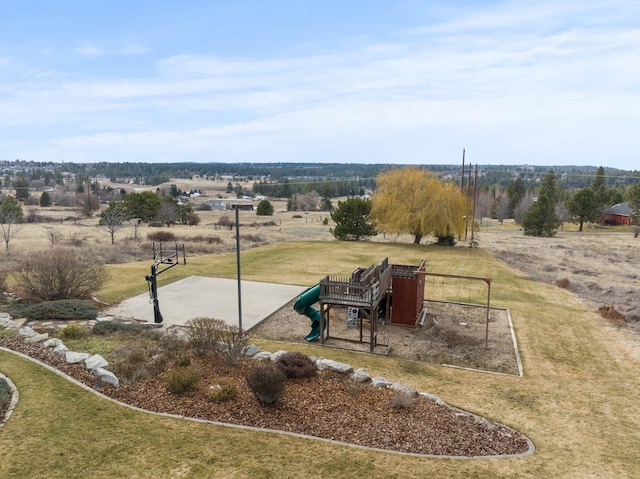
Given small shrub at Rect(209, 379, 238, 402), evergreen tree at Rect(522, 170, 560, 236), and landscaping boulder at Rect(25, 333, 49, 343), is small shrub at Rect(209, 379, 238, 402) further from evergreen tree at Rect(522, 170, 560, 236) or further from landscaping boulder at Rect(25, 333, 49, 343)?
evergreen tree at Rect(522, 170, 560, 236)

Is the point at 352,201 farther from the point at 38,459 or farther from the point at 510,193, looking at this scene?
the point at 510,193

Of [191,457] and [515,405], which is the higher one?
[191,457]

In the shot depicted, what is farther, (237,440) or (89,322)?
(89,322)

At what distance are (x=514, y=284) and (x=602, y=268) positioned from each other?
13544 mm

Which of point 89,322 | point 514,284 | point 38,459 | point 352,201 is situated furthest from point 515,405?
point 352,201

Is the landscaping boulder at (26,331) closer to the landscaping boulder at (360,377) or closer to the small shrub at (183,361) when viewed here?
the small shrub at (183,361)

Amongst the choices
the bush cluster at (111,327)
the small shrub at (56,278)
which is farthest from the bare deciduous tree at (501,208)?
the bush cluster at (111,327)

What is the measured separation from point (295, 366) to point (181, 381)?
114 inches

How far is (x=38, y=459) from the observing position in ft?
23.9

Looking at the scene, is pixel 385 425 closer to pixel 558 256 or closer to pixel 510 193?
pixel 558 256

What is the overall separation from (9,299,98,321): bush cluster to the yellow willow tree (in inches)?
1227

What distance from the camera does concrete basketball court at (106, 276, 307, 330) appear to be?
18.0 m

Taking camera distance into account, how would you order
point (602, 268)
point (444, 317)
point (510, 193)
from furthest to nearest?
1. point (510, 193)
2. point (602, 268)
3. point (444, 317)

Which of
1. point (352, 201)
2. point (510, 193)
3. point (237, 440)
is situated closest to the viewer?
point (237, 440)
